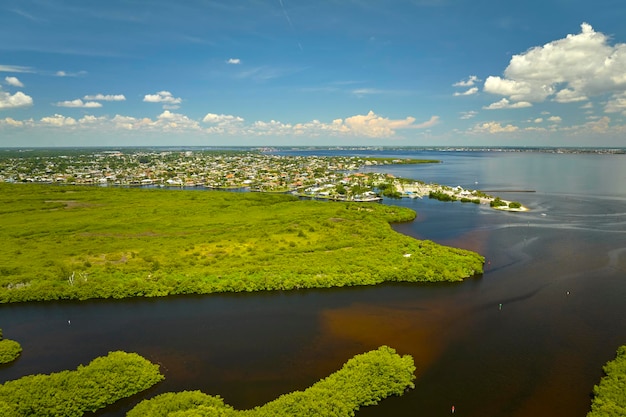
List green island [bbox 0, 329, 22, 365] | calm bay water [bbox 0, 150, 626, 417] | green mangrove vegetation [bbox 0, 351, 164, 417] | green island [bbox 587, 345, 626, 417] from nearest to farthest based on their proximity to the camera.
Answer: green mangrove vegetation [bbox 0, 351, 164, 417]
green island [bbox 587, 345, 626, 417]
calm bay water [bbox 0, 150, 626, 417]
green island [bbox 0, 329, 22, 365]

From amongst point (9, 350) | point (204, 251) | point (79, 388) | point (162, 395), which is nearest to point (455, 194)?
point (204, 251)

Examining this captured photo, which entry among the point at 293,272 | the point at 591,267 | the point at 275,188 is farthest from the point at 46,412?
the point at 275,188

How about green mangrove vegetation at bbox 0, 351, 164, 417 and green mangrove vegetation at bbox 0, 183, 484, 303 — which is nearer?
green mangrove vegetation at bbox 0, 351, 164, 417

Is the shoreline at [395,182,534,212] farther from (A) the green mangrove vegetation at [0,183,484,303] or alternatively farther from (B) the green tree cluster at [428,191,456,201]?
(A) the green mangrove vegetation at [0,183,484,303]

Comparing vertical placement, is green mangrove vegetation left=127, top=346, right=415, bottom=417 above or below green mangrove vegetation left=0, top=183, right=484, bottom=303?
below

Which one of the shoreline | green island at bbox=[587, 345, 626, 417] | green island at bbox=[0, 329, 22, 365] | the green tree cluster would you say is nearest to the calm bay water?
green island at bbox=[0, 329, 22, 365]

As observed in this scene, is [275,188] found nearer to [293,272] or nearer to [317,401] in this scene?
[293,272]

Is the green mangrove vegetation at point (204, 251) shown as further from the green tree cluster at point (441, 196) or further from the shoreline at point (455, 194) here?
the shoreline at point (455, 194)
